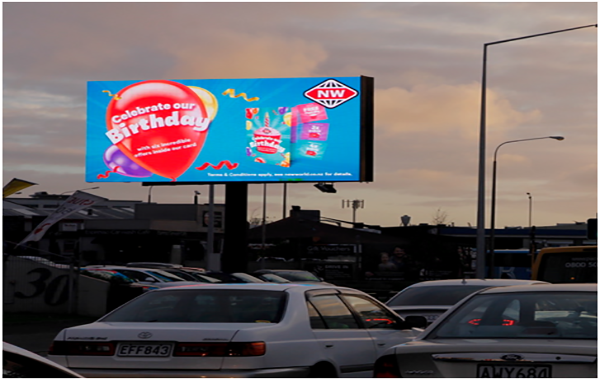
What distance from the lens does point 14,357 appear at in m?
4.45

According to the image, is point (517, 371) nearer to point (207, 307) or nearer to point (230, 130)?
point (207, 307)

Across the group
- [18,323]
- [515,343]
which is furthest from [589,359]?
[18,323]

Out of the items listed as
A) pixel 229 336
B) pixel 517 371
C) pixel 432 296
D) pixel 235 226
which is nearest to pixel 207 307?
pixel 229 336

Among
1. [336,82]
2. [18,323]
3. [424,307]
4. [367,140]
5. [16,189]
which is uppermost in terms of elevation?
[336,82]

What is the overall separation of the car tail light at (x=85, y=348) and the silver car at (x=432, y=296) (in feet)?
17.7

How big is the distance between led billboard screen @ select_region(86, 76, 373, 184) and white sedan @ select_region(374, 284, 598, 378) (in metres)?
23.7

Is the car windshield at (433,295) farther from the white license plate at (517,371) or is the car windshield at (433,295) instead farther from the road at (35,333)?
the white license plate at (517,371)

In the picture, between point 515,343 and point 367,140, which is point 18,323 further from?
point 515,343

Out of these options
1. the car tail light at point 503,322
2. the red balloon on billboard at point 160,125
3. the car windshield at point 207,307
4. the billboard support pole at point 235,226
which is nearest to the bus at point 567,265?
the car windshield at point 207,307

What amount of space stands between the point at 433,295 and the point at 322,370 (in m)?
5.18

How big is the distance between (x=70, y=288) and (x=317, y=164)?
30.9 ft

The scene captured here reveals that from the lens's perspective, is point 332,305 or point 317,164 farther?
point 317,164

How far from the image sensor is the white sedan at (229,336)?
761cm

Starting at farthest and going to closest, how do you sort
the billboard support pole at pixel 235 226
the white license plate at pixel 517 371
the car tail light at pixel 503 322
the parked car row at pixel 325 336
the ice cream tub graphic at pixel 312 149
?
the billboard support pole at pixel 235 226 → the ice cream tub graphic at pixel 312 149 → the car tail light at pixel 503 322 → the parked car row at pixel 325 336 → the white license plate at pixel 517 371
